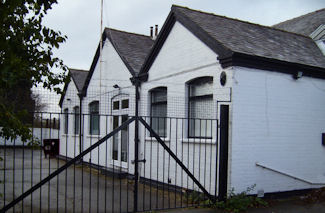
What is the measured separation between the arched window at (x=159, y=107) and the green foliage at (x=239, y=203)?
11.4ft

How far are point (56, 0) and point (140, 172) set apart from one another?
7.98 metres

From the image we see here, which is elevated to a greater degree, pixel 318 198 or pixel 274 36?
pixel 274 36

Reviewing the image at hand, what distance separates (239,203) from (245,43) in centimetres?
399

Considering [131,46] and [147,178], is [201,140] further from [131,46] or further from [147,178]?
[131,46]

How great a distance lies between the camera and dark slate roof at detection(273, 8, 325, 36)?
12.8 metres

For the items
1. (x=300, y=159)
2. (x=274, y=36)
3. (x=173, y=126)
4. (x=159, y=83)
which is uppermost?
(x=274, y=36)

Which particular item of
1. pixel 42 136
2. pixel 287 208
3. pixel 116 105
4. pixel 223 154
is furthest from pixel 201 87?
pixel 42 136

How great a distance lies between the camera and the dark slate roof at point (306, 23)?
506 inches

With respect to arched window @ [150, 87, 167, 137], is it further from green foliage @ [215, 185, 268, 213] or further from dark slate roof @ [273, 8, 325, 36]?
dark slate roof @ [273, 8, 325, 36]

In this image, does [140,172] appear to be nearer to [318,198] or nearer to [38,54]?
[318,198]

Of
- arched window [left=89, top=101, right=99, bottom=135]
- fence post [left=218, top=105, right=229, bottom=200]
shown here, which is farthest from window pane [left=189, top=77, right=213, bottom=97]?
arched window [left=89, top=101, right=99, bottom=135]

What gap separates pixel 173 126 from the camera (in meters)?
9.71

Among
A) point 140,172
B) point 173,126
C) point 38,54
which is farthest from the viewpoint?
point 140,172

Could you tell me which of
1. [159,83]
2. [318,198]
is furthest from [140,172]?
[318,198]
